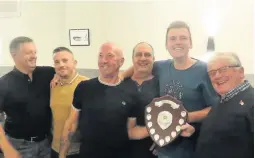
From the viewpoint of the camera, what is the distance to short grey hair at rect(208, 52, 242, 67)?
1.25m

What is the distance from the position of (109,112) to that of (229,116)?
56 centimetres

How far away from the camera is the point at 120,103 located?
4.76 ft

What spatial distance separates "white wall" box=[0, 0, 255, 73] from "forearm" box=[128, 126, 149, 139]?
0.32 m

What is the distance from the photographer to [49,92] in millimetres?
1610

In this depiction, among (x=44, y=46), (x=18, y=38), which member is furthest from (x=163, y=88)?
(x=18, y=38)

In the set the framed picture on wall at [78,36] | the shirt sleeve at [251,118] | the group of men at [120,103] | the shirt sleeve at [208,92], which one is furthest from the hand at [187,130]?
A: the framed picture on wall at [78,36]

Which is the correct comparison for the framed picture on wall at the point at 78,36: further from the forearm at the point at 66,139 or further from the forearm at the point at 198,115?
the forearm at the point at 198,115

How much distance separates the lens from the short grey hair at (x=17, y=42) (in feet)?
5.15

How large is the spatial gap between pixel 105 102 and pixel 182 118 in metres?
0.38

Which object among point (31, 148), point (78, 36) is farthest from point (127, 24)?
point (31, 148)

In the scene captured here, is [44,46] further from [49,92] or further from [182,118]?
[182,118]

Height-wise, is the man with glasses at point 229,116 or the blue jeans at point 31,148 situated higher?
the man with glasses at point 229,116

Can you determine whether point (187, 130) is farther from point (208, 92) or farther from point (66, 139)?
point (66, 139)

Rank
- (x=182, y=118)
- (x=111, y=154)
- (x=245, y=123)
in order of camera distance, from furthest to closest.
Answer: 1. (x=111, y=154)
2. (x=182, y=118)
3. (x=245, y=123)
